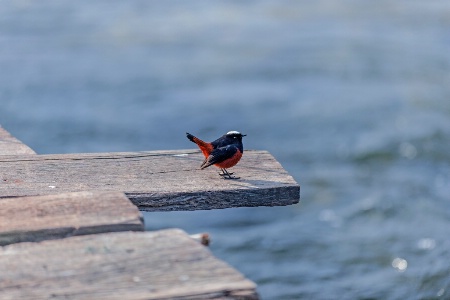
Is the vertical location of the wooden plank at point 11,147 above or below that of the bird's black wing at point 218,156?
below

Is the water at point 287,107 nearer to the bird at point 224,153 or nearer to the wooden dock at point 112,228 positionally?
the bird at point 224,153

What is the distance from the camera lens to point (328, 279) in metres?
8.52

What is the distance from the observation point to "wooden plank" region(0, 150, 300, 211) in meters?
4.12

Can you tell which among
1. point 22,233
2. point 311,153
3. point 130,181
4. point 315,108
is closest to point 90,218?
point 22,233

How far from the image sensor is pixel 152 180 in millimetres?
4309

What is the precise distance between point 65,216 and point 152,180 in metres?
1.10

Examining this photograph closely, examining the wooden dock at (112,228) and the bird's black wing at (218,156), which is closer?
the wooden dock at (112,228)

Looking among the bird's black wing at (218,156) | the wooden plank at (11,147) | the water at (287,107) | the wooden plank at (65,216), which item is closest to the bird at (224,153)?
the bird's black wing at (218,156)

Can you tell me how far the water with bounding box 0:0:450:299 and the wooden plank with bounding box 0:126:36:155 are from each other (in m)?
3.45

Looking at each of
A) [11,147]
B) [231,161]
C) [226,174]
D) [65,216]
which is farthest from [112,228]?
[11,147]

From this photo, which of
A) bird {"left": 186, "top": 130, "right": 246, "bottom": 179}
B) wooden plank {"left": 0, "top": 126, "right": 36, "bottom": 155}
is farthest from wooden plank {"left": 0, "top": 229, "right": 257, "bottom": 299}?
wooden plank {"left": 0, "top": 126, "right": 36, "bottom": 155}

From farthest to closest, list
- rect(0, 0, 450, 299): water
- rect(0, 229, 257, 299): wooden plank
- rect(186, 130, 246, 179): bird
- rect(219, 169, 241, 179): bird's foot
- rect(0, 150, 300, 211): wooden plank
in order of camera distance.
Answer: rect(0, 0, 450, 299): water < rect(186, 130, 246, 179): bird < rect(219, 169, 241, 179): bird's foot < rect(0, 150, 300, 211): wooden plank < rect(0, 229, 257, 299): wooden plank

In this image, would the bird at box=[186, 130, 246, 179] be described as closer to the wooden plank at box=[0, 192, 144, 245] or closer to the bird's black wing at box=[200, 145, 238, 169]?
the bird's black wing at box=[200, 145, 238, 169]

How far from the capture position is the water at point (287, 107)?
9164mm
